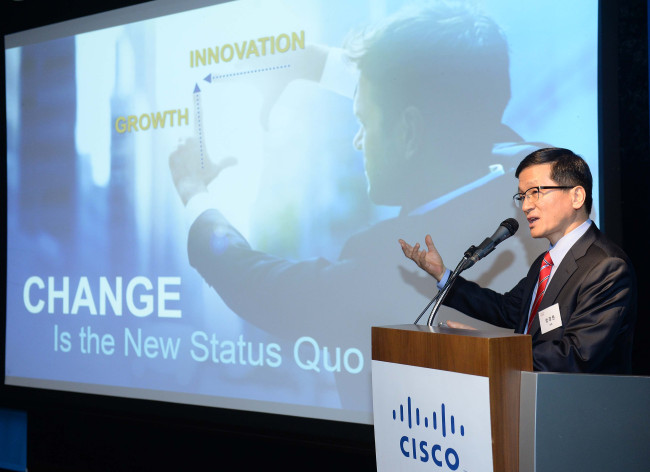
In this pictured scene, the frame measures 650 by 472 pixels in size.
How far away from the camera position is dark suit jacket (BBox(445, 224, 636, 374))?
5.73 ft

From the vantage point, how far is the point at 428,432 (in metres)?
1.64

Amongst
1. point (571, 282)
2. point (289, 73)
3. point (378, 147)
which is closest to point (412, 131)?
point (378, 147)

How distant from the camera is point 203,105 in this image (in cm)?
338

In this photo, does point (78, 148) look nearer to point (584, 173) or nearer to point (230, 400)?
point (230, 400)

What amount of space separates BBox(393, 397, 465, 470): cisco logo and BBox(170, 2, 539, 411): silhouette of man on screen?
1134 mm

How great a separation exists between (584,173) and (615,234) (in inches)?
24.2

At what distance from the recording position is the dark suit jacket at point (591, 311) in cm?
175

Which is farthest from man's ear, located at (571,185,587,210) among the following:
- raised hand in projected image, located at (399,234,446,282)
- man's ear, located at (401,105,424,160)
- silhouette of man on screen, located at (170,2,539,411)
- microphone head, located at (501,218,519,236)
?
man's ear, located at (401,105,424,160)

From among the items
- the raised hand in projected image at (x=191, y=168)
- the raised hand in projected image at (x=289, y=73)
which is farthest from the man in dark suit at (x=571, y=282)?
the raised hand in projected image at (x=191, y=168)

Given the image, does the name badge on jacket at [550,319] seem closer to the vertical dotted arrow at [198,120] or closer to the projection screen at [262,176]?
the projection screen at [262,176]

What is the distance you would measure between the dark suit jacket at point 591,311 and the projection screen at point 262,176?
2.22ft

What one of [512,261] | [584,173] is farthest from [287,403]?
[584,173]

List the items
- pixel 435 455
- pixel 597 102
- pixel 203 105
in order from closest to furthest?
1. pixel 435 455
2. pixel 597 102
3. pixel 203 105

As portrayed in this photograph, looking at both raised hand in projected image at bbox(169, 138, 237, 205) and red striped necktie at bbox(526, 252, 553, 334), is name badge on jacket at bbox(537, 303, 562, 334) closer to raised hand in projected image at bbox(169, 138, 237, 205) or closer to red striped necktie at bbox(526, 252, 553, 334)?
red striped necktie at bbox(526, 252, 553, 334)
